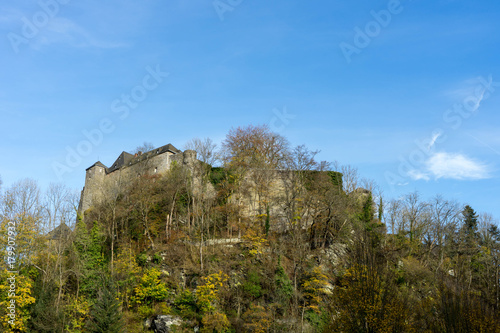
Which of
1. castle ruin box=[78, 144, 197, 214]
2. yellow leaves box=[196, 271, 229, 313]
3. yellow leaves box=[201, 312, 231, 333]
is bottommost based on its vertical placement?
yellow leaves box=[201, 312, 231, 333]

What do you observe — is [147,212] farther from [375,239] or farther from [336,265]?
[375,239]

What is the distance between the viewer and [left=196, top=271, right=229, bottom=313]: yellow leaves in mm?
28125

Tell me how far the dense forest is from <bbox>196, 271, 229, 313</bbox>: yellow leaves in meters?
0.10

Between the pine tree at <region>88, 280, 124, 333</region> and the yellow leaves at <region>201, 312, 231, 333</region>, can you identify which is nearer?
the pine tree at <region>88, 280, 124, 333</region>

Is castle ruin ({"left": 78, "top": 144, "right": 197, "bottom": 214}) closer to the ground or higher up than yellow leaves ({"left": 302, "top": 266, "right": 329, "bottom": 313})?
higher up

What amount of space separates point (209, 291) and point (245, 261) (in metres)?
4.48

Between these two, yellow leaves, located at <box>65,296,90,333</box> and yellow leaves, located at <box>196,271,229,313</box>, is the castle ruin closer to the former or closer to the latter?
yellow leaves, located at <box>65,296,90,333</box>

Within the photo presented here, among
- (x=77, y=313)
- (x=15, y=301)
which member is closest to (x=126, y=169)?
(x=77, y=313)

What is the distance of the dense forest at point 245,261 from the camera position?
23094mm

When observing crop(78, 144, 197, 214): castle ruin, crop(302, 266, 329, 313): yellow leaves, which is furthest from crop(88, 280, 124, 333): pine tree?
crop(78, 144, 197, 214): castle ruin

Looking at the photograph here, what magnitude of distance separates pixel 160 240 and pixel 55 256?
8.33 meters

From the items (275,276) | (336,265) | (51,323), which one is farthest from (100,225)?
(336,265)

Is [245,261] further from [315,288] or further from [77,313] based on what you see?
[77,313]

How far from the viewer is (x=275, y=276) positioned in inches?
1158
